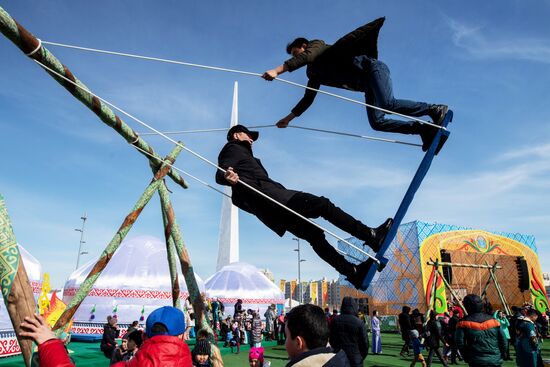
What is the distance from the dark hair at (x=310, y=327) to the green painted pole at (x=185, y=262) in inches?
114

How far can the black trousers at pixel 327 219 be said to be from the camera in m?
3.75

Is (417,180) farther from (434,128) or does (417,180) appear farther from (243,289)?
(243,289)

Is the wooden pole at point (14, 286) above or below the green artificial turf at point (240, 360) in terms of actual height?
above

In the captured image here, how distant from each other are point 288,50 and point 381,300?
94.5 feet

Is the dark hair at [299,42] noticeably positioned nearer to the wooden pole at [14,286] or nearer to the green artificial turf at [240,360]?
the wooden pole at [14,286]

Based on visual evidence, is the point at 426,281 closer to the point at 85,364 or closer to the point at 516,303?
the point at 516,303

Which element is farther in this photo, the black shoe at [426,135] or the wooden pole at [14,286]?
the black shoe at [426,135]

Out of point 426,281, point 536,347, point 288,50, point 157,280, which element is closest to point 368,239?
point 288,50

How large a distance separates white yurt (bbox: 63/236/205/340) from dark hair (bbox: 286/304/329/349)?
57.0 feet

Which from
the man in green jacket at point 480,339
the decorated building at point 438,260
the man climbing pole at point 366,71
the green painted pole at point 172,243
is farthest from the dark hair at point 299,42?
the decorated building at point 438,260

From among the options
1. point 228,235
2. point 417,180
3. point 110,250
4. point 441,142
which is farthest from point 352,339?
point 228,235

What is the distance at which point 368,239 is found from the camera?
3756mm

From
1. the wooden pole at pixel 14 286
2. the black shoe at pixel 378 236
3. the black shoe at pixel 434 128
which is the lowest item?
the wooden pole at pixel 14 286

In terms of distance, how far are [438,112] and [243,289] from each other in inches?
918
